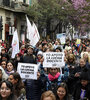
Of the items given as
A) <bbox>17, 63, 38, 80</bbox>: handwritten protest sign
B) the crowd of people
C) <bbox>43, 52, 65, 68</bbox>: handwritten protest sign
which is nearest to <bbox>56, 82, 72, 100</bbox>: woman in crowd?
the crowd of people

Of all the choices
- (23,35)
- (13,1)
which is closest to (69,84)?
(13,1)

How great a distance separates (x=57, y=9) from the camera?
31.9 metres

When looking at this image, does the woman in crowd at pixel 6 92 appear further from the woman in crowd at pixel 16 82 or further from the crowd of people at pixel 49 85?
the woman in crowd at pixel 16 82

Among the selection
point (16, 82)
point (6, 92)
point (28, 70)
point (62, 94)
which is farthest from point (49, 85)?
point (6, 92)

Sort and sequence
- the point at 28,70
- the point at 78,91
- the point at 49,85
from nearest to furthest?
the point at 78,91, the point at 49,85, the point at 28,70

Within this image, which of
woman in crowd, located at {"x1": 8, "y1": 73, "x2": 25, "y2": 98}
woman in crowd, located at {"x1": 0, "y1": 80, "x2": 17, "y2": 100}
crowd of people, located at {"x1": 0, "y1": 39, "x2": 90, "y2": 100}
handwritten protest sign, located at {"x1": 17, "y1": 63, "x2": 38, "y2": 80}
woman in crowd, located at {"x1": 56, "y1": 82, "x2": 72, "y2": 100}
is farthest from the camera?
handwritten protest sign, located at {"x1": 17, "y1": 63, "x2": 38, "y2": 80}

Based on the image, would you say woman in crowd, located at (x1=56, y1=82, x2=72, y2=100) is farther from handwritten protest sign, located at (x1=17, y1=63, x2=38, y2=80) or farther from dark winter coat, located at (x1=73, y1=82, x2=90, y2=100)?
handwritten protest sign, located at (x1=17, y1=63, x2=38, y2=80)

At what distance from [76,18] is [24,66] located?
2953 cm

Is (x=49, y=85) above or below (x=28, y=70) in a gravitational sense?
below

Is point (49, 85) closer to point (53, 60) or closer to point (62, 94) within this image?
point (62, 94)

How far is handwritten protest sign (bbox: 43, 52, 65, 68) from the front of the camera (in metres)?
8.12

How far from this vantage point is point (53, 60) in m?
8.27

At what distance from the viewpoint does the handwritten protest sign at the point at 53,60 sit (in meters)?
8.12

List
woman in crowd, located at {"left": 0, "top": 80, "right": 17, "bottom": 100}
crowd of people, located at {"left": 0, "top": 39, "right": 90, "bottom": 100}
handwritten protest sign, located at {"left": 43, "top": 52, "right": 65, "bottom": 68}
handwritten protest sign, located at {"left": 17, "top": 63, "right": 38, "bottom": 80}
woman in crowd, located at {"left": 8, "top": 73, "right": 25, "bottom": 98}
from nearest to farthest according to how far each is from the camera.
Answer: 1. woman in crowd, located at {"left": 0, "top": 80, "right": 17, "bottom": 100}
2. crowd of people, located at {"left": 0, "top": 39, "right": 90, "bottom": 100}
3. woman in crowd, located at {"left": 8, "top": 73, "right": 25, "bottom": 98}
4. handwritten protest sign, located at {"left": 17, "top": 63, "right": 38, "bottom": 80}
5. handwritten protest sign, located at {"left": 43, "top": 52, "right": 65, "bottom": 68}
